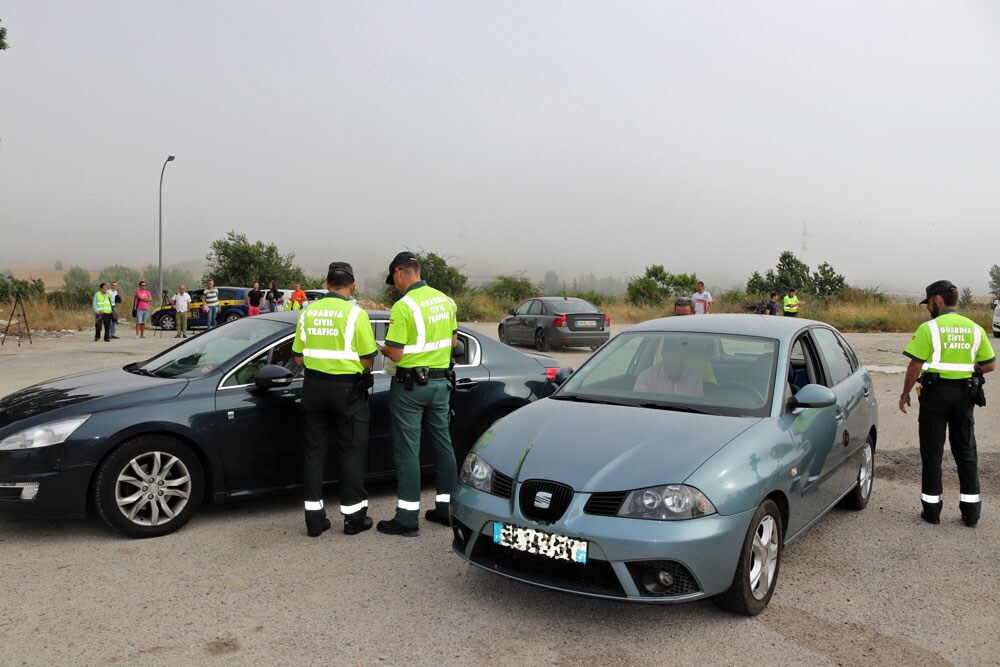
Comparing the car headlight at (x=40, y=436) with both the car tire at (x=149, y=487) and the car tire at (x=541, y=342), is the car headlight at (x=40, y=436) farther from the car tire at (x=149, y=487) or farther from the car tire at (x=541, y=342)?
the car tire at (x=541, y=342)

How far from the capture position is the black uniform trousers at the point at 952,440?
525cm

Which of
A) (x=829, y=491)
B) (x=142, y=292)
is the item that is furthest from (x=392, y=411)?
(x=142, y=292)

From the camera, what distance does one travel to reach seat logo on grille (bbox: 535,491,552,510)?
11.7 feet

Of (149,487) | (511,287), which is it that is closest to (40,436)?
(149,487)

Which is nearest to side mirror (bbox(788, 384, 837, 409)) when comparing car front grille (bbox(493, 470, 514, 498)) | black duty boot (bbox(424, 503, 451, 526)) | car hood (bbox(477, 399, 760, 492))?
car hood (bbox(477, 399, 760, 492))

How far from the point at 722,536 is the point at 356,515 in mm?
2489

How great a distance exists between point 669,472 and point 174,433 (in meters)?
3.14

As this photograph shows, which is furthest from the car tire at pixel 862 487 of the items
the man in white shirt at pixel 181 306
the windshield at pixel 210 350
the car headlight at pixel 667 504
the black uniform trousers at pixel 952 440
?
the man in white shirt at pixel 181 306

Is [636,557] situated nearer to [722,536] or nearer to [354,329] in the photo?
[722,536]

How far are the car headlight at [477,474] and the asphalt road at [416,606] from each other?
1.93 feet

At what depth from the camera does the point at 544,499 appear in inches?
141

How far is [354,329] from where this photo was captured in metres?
5.00

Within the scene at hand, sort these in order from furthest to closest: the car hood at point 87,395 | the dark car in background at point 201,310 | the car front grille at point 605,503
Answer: the dark car in background at point 201,310 < the car hood at point 87,395 < the car front grille at point 605,503

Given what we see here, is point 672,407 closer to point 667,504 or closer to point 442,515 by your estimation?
point 667,504
